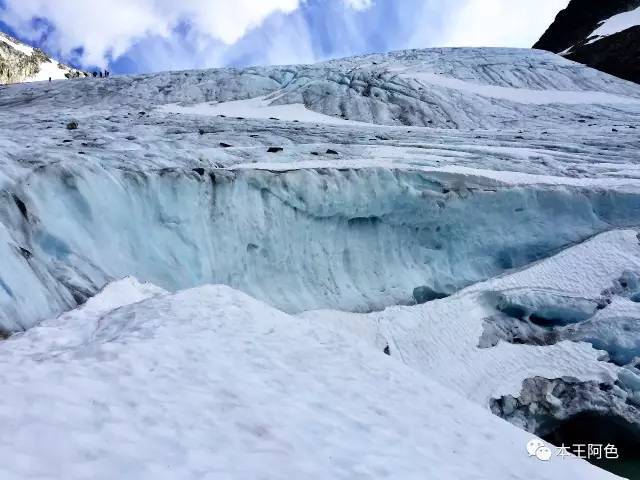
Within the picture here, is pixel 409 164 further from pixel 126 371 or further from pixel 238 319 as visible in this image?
pixel 126 371

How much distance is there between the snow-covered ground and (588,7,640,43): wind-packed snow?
36.5 metres

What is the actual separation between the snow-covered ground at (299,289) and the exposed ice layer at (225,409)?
0.08 feet

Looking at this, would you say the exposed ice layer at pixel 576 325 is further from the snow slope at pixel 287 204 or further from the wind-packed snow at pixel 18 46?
the wind-packed snow at pixel 18 46

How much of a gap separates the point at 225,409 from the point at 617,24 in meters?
64.9

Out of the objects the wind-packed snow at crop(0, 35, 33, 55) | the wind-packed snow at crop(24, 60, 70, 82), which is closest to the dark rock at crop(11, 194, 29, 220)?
the wind-packed snow at crop(24, 60, 70, 82)

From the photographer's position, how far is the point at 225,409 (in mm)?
4148

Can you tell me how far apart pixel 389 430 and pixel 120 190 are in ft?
24.6

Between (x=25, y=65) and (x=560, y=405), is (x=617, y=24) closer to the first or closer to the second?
(x=560, y=405)

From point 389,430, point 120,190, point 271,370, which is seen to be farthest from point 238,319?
point 120,190

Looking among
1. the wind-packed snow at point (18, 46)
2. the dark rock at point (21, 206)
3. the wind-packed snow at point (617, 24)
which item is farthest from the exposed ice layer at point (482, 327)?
the wind-packed snow at point (18, 46)

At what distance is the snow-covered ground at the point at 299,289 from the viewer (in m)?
3.86

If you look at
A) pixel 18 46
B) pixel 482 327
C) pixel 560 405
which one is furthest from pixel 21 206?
pixel 18 46

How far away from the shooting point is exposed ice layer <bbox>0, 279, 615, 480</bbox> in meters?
3.29

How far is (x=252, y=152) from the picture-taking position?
13719mm
